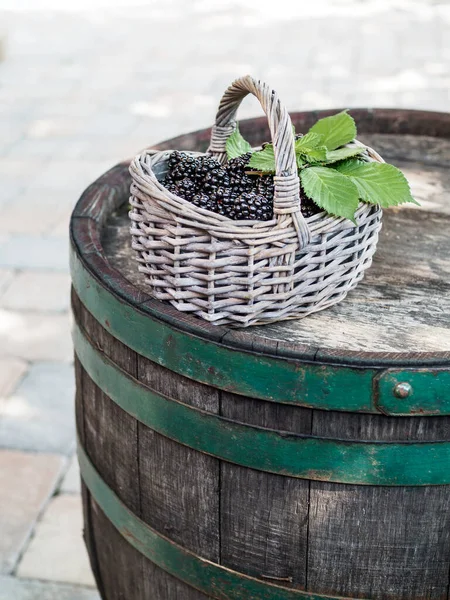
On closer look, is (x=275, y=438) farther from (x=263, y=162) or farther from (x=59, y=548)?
(x=59, y=548)

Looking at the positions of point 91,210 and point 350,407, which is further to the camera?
point 91,210

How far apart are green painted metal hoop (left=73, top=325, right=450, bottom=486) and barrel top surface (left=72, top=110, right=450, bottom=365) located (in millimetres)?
131

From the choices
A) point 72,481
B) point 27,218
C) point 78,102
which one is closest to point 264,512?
point 72,481

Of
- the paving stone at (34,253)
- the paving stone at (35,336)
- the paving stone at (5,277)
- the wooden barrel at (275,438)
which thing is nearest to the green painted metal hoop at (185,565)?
the wooden barrel at (275,438)

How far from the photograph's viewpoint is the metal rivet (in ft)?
3.91

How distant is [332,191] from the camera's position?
1.34 metres

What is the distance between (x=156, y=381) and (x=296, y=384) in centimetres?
26

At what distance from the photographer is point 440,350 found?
1302mm

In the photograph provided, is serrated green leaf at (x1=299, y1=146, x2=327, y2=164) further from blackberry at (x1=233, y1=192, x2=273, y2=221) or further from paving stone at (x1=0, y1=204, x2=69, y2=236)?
paving stone at (x1=0, y1=204, x2=69, y2=236)

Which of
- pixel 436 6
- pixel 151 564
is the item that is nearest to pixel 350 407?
pixel 151 564

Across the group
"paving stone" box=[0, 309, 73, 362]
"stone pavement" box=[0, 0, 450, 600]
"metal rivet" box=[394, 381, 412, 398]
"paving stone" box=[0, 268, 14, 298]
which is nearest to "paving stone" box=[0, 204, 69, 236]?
"stone pavement" box=[0, 0, 450, 600]

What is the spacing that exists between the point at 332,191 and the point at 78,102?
177 inches

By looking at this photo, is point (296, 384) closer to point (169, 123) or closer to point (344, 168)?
point (344, 168)

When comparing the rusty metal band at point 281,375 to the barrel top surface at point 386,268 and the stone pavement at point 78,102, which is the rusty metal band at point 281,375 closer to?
the barrel top surface at point 386,268
